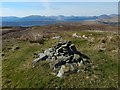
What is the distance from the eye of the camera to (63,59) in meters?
31.6

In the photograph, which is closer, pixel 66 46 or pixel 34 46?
pixel 66 46

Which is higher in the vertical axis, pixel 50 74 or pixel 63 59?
pixel 63 59

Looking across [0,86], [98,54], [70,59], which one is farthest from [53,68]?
[98,54]

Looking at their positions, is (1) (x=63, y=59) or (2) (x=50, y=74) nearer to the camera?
(2) (x=50, y=74)

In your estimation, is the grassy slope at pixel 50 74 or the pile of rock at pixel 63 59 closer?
the grassy slope at pixel 50 74

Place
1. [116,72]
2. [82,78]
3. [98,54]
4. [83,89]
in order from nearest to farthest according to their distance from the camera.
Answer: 1. [83,89]
2. [82,78]
3. [116,72]
4. [98,54]

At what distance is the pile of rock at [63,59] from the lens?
3000 cm

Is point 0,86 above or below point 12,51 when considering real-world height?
below

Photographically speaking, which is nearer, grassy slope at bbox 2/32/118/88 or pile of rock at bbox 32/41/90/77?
grassy slope at bbox 2/32/118/88

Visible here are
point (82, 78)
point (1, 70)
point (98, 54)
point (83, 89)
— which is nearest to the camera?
point (83, 89)

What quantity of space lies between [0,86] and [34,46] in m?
15.9

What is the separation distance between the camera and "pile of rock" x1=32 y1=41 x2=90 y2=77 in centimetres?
3000

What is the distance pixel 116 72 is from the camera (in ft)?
98.9

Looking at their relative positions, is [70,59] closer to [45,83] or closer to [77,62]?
[77,62]
